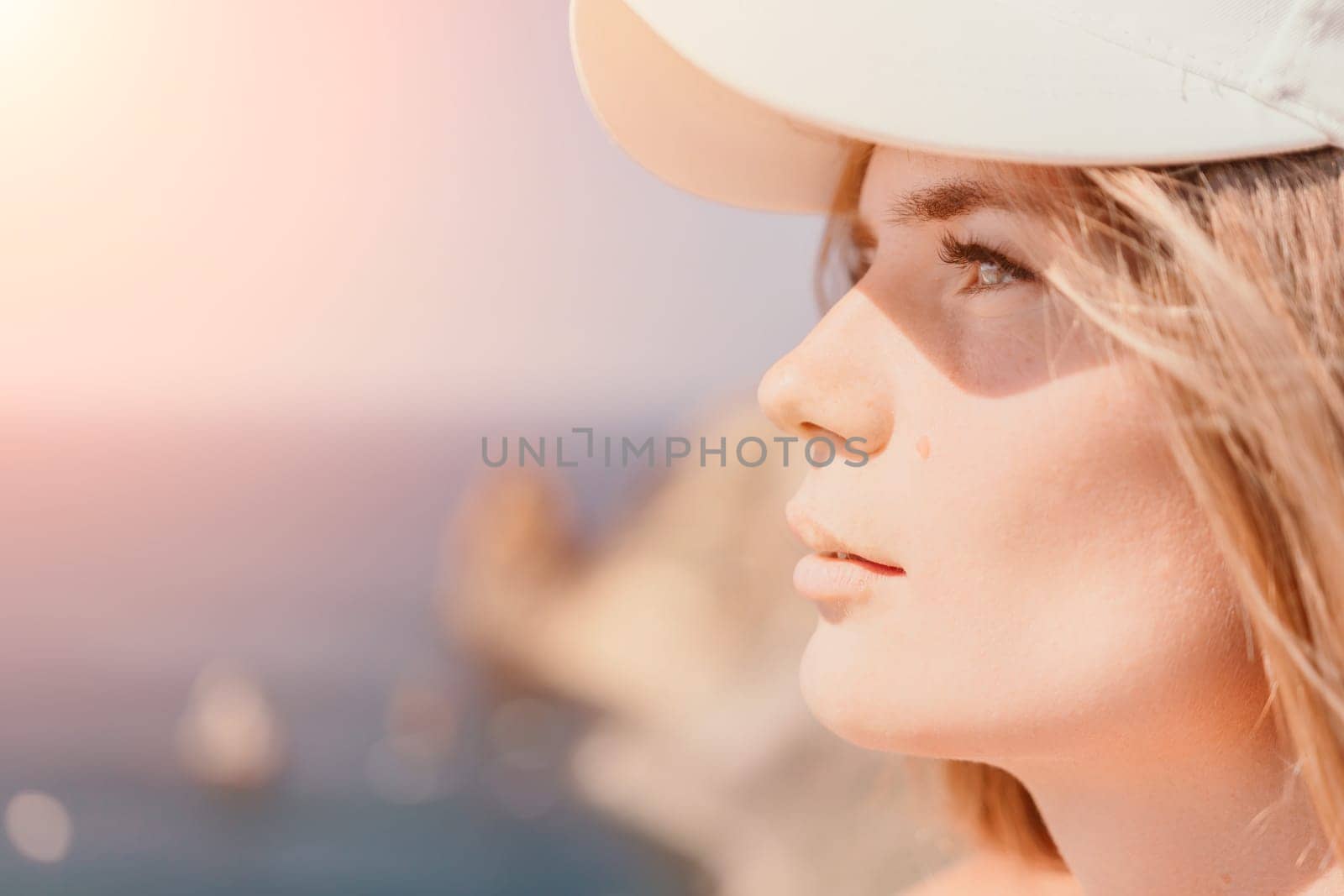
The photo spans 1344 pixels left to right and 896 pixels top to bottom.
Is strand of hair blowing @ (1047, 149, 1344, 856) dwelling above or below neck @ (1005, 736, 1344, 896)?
above

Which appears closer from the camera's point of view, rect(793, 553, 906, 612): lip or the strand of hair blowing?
the strand of hair blowing

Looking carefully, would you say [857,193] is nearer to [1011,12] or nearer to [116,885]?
[1011,12]

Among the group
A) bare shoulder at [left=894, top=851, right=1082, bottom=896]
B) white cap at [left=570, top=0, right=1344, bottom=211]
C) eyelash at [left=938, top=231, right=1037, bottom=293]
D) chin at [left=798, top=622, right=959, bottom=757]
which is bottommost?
bare shoulder at [left=894, top=851, right=1082, bottom=896]

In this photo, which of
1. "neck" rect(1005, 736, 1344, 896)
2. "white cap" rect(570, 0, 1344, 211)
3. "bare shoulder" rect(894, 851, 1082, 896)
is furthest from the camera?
"bare shoulder" rect(894, 851, 1082, 896)

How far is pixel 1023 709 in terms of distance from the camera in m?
0.64

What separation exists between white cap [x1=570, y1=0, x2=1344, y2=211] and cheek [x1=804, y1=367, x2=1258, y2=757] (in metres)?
0.14

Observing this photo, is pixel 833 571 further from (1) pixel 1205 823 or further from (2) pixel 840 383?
(1) pixel 1205 823

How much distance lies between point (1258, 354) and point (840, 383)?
0.24 m

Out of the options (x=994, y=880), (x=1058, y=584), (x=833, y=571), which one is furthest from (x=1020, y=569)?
(x=994, y=880)

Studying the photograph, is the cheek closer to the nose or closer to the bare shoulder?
the nose

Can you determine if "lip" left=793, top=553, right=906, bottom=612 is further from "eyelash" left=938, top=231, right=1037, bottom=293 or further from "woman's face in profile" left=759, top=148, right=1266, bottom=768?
"eyelash" left=938, top=231, right=1037, bottom=293

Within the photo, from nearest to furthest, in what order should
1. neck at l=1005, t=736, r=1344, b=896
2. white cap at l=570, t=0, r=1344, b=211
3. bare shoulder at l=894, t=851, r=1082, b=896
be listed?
white cap at l=570, t=0, r=1344, b=211 < neck at l=1005, t=736, r=1344, b=896 < bare shoulder at l=894, t=851, r=1082, b=896

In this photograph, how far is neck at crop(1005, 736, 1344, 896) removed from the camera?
2.20ft

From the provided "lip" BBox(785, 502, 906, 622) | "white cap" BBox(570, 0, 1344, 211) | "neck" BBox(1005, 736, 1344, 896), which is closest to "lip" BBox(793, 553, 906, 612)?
"lip" BBox(785, 502, 906, 622)
